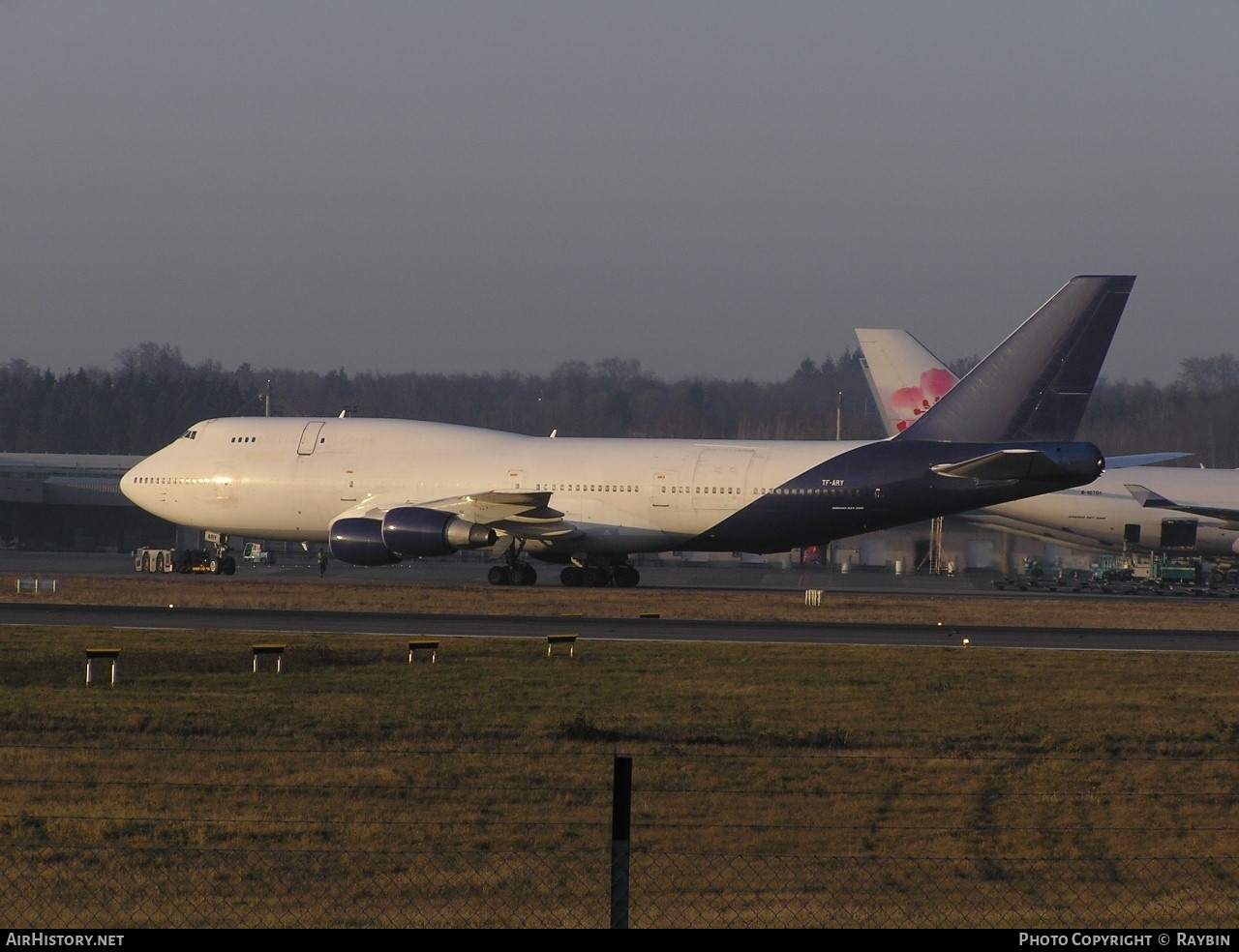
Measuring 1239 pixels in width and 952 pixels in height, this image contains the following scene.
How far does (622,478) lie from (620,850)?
37.2 m

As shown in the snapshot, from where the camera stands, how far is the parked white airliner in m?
55.8

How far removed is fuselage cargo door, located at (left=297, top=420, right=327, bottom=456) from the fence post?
41051 mm

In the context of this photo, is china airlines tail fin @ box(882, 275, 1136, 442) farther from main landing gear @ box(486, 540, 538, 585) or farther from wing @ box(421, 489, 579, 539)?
main landing gear @ box(486, 540, 538, 585)

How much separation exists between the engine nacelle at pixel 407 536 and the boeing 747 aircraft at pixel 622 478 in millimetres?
48

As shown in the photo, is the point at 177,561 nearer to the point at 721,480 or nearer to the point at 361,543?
the point at 361,543

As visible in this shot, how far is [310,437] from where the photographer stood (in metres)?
48.1

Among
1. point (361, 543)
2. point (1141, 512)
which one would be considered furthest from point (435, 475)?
point (1141, 512)

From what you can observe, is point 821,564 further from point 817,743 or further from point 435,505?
point 817,743

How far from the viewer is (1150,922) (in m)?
10.0

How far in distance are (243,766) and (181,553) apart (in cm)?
4211

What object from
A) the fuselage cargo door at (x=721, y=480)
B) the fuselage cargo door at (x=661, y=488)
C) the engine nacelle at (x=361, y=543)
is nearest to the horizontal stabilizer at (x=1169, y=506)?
the fuselage cargo door at (x=721, y=480)

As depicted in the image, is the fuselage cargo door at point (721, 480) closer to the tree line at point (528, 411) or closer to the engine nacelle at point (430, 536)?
the engine nacelle at point (430, 536)

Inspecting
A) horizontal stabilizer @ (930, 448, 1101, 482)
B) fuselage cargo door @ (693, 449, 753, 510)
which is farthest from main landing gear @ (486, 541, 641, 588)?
horizontal stabilizer @ (930, 448, 1101, 482)
